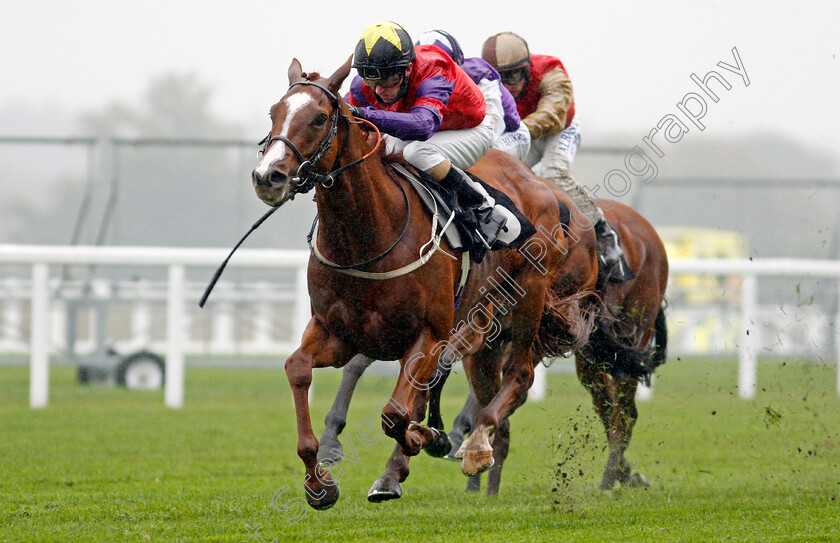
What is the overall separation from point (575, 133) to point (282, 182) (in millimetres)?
3387

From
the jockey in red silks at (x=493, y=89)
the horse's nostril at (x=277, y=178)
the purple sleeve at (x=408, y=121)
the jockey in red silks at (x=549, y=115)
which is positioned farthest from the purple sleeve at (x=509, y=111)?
the horse's nostril at (x=277, y=178)

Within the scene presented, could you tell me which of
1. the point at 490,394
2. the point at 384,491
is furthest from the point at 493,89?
the point at 384,491

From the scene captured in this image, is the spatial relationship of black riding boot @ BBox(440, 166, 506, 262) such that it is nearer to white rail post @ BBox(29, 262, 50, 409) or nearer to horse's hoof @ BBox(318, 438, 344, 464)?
horse's hoof @ BBox(318, 438, 344, 464)

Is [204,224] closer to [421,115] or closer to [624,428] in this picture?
[624,428]

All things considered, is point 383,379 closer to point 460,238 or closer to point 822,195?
point 822,195

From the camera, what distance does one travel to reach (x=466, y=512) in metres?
4.88

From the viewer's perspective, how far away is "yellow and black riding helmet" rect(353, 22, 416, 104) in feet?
13.7

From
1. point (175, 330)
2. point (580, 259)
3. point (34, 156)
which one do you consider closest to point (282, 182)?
point (580, 259)

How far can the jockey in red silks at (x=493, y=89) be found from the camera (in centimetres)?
529

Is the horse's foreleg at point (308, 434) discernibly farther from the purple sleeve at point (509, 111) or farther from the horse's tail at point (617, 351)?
the horse's tail at point (617, 351)

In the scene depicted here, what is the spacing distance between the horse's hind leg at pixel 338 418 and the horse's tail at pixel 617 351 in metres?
1.40

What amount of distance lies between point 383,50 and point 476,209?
0.87 meters

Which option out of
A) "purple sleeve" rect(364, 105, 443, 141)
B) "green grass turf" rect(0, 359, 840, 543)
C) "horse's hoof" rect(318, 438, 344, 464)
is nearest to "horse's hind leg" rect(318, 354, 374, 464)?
"horse's hoof" rect(318, 438, 344, 464)

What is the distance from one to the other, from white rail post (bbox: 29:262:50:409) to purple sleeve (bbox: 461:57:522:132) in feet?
18.0
